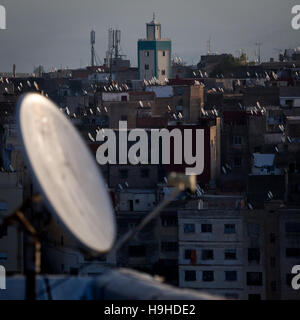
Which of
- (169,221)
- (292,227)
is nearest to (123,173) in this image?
(169,221)

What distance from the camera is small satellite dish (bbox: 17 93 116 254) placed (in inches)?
238

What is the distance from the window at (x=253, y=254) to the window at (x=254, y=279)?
23 cm

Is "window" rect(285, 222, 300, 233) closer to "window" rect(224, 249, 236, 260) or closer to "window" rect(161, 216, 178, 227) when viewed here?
"window" rect(224, 249, 236, 260)

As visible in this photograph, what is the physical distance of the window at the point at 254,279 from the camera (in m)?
23.8

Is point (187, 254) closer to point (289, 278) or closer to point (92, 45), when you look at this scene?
point (289, 278)

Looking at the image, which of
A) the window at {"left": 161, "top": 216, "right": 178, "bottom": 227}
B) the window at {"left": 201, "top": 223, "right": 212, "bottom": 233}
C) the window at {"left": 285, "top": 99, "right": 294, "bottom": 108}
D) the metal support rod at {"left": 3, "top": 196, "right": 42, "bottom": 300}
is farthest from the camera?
the window at {"left": 285, "top": 99, "right": 294, "bottom": 108}

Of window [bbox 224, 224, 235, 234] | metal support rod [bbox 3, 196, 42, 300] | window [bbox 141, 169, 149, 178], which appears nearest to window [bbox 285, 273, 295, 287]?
window [bbox 224, 224, 235, 234]

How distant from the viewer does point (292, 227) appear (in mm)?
23297

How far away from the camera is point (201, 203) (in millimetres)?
24141

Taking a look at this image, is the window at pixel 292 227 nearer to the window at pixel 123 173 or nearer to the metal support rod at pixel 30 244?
the window at pixel 123 173

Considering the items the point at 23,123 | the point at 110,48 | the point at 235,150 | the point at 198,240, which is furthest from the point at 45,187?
the point at 110,48

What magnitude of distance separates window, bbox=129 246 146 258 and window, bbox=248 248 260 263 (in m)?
2.03

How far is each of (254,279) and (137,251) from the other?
2.26 metres

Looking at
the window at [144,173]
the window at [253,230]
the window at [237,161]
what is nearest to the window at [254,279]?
the window at [253,230]
